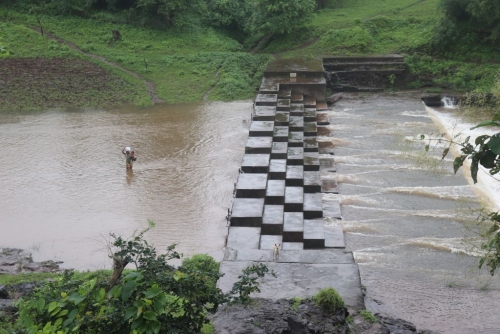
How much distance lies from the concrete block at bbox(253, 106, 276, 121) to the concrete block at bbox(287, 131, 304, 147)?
1.54 m

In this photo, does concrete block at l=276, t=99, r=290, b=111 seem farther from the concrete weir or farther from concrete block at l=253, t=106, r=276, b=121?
concrete block at l=253, t=106, r=276, b=121

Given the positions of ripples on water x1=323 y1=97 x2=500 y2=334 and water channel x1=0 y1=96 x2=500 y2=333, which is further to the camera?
water channel x1=0 y1=96 x2=500 y2=333

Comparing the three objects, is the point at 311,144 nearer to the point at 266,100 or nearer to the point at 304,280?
the point at 266,100

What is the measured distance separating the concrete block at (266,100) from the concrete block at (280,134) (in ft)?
9.48

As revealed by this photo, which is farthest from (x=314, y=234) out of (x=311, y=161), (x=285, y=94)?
(x=285, y=94)

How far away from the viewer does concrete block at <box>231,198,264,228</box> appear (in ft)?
48.5

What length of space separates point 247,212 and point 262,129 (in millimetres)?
6482

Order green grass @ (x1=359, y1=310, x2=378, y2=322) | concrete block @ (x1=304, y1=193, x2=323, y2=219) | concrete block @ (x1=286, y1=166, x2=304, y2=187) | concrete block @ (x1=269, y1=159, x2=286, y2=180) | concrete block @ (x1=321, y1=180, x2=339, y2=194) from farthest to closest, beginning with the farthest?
concrete block @ (x1=269, y1=159, x2=286, y2=180), concrete block @ (x1=321, y1=180, x2=339, y2=194), concrete block @ (x1=286, y1=166, x2=304, y2=187), concrete block @ (x1=304, y1=193, x2=323, y2=219), green grass @ (x1=359, y1=310, x2=378, y2=322)

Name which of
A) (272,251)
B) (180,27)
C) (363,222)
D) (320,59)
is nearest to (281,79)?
(320,59)

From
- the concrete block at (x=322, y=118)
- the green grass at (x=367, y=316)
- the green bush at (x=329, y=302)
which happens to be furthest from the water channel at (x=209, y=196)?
the green bush at (x=329, y=302)

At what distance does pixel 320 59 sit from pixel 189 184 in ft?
47.4

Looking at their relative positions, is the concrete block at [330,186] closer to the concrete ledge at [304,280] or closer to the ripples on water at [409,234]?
the ripples on water at [409,234]

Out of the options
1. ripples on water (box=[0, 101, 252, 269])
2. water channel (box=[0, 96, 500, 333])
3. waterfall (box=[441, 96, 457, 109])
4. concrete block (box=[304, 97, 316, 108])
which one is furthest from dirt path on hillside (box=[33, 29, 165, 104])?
waterfall (box=[441, 96, 457, 109])

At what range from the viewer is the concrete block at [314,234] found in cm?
1400
